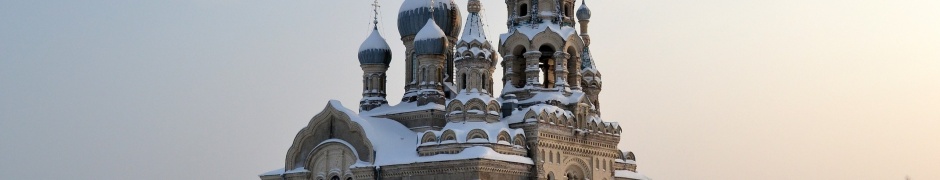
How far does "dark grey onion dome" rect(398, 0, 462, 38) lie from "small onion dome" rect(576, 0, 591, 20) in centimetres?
336

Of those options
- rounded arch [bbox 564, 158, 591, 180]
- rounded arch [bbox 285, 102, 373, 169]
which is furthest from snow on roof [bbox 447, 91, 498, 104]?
rounded arch [bbox 564, 158, 591, 180]

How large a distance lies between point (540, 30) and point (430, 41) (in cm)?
271

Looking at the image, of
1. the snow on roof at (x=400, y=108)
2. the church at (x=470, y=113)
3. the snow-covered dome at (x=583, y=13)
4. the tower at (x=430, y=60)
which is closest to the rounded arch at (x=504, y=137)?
the church at (x=470, y=113)

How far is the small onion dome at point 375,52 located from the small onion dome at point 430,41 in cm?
201

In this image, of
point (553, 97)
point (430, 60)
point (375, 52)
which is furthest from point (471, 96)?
point (375, 52)

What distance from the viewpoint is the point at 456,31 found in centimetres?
3706

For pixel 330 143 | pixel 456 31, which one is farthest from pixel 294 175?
pixel 456 31

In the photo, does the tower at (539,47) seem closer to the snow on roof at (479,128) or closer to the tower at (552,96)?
the tower at (552,96)

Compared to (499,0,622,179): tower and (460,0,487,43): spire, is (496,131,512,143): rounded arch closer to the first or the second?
(499,0,622,179): tower

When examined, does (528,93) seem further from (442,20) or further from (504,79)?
(442,20)

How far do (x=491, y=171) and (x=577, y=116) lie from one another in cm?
360

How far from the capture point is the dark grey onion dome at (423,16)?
36406mm

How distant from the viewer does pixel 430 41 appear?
113ft

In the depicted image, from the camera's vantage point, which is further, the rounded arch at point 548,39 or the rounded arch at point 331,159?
the rounded arch at point 548,39
